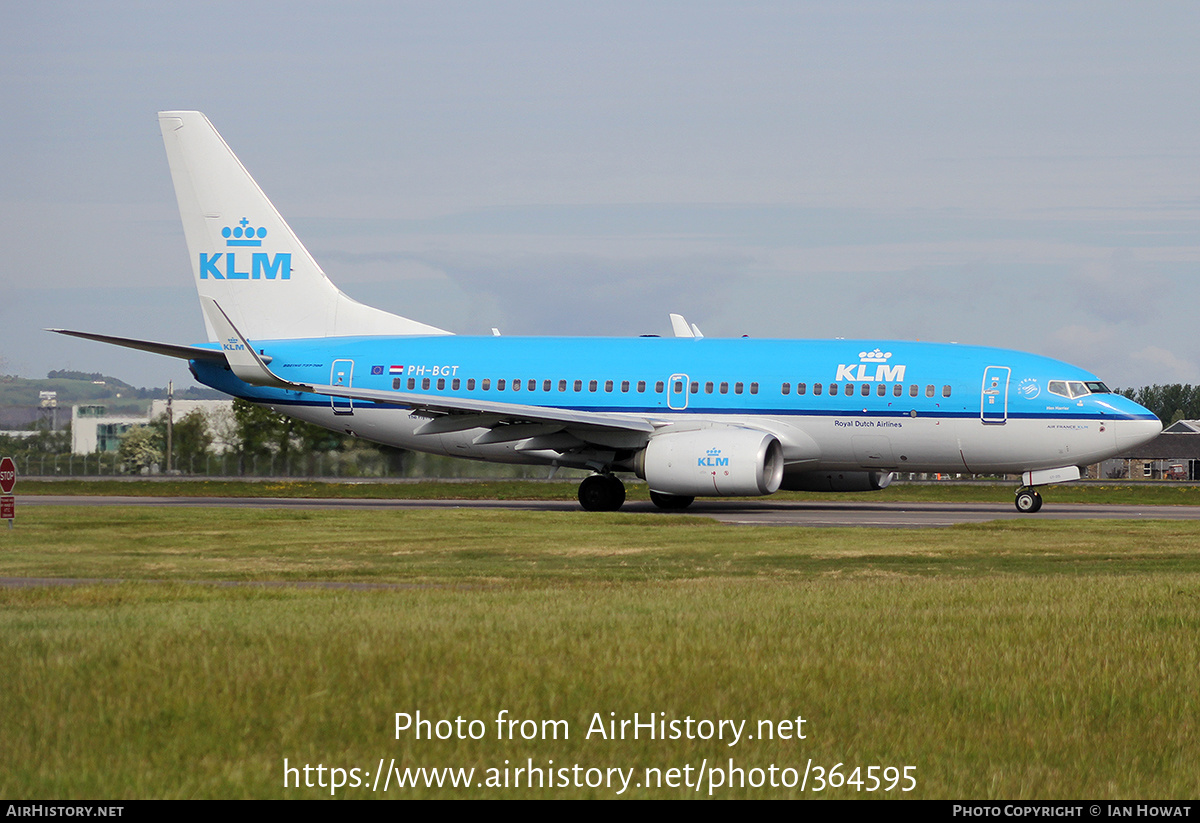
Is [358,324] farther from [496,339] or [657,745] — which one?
[657,745]

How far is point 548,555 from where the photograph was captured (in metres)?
20.8

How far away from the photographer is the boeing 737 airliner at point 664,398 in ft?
101

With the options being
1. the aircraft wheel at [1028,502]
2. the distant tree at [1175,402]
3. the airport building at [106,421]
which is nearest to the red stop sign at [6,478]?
the aircraft wheel at [1028,502]

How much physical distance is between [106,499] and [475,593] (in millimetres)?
26739

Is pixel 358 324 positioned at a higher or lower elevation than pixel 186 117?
lower

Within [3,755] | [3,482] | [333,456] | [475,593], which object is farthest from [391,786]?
[333,456]

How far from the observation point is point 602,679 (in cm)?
909

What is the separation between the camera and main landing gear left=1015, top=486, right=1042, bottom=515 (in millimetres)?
33000

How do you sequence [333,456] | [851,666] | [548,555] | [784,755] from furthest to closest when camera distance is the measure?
1. [333,456]
2. [548,555]
3. [851,666]
4. [784,755]

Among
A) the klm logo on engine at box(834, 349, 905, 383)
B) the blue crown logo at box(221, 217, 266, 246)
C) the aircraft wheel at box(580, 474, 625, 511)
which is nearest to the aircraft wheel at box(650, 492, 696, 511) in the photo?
the aircraft wheel at box(580, 474, 625, 511)

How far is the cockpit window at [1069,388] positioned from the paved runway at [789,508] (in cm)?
283

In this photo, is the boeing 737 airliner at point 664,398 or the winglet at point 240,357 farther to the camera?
the winglet at point 240,357

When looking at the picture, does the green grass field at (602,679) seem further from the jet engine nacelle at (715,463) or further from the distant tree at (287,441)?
the distant tree at (287,441)
